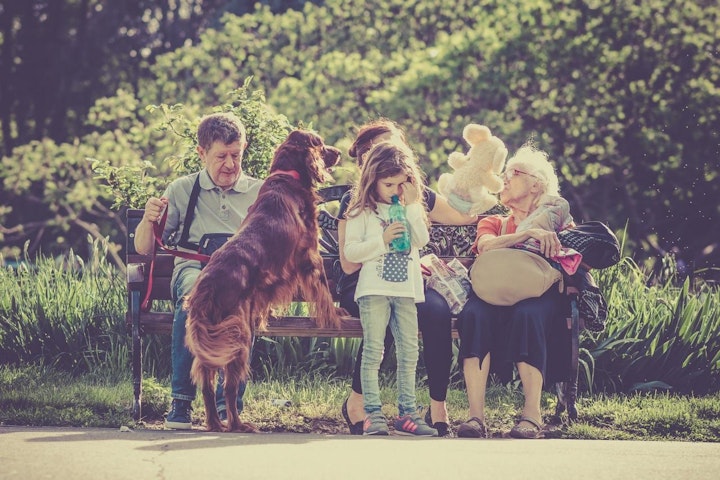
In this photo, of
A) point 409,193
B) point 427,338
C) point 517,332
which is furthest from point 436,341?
point 409,193

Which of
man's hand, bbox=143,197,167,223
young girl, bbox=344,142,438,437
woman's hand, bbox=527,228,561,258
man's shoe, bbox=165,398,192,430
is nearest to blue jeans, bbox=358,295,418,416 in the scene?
young girl, bbox=344,142,438,437

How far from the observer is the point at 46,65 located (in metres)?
19.9

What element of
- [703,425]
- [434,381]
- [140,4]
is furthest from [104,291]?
[140,4]

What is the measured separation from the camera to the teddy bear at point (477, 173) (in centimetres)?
634

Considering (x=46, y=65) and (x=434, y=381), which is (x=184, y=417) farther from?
(x=46, y=65)

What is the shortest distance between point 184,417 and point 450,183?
6.25 feet

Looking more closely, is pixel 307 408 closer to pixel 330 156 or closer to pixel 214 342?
pixel 214 342

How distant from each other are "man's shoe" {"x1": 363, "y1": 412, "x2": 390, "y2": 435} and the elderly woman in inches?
14.6

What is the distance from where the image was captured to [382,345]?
5.70 metres

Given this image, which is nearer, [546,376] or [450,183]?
[546,376]

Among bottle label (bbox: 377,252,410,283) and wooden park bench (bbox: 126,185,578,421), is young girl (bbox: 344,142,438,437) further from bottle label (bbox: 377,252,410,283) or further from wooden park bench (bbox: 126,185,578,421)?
wooden park bench (bbox: 126,185,578,421)

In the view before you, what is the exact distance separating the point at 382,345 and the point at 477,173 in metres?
1.19

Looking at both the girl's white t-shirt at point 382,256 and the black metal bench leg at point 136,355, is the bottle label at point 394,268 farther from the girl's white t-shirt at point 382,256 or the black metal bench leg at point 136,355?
the black metal bench leg at point 136,355

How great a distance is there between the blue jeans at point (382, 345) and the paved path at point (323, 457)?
0.27 meters
